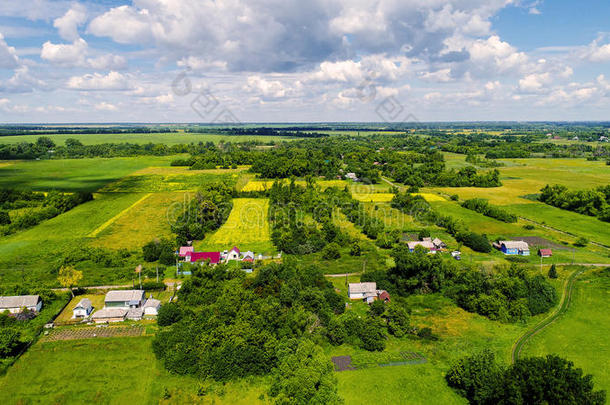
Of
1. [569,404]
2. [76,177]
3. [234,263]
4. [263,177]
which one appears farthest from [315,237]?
[76,177]

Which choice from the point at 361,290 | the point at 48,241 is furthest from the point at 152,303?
the point at 48,241

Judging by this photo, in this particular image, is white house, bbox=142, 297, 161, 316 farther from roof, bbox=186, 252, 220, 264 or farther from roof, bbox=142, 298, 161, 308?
roof, bbox=186, 252, 220, 264

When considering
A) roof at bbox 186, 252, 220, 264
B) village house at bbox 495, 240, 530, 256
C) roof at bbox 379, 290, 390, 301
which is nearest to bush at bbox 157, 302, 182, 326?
roof at bbox 186, 252, 220, 264

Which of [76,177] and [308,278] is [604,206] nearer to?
[308,278]

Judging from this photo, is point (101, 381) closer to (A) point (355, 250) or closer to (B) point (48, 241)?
(A) point (355, 250)

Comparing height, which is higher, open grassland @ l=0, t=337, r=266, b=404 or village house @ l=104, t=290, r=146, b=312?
village house @ l=104, t=290, r=146, b=312
